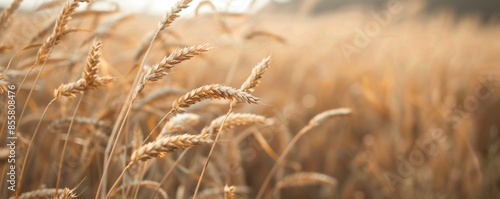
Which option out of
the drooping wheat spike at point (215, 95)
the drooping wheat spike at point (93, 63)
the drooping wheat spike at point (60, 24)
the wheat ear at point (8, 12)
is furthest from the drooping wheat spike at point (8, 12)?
the drooping wheat spike at point (215, 95)

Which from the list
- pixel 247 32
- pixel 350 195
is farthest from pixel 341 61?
pixel 247 32

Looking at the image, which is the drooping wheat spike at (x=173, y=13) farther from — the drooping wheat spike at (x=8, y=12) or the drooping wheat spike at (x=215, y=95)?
the drooping wheat spike at (x=8, y=12)

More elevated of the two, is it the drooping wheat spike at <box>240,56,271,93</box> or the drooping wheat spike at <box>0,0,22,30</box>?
the drooping wheat spike at <box>0,0,22,30</box>

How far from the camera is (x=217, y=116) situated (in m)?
1.50

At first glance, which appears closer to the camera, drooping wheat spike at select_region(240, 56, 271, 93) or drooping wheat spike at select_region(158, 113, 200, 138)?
drooping wheat spike at select_region(240, 56, 271, 93)

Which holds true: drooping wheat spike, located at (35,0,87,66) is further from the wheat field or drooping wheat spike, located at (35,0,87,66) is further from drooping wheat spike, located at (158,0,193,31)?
drooping wheat spike, located at (158,0,193,31)

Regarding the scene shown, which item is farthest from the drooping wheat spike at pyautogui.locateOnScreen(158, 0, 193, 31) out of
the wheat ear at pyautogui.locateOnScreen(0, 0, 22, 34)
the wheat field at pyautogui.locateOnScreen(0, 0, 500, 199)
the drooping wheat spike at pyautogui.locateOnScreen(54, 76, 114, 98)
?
the wheat ear at pyautogui.locateOnScreen(0, 0, 22, 34)

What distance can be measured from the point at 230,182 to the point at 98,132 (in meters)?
0.57

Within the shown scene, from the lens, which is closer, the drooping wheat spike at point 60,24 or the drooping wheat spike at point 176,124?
the drooping wheat spike at point 60,24

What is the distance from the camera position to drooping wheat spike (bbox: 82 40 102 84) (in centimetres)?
62

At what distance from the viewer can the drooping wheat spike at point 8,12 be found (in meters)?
0.78

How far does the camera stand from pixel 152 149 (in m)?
0.59

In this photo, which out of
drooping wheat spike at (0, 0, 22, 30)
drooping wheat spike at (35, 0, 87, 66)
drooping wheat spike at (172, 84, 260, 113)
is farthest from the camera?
drooping wheat spike at (0, 0, 22, 30)

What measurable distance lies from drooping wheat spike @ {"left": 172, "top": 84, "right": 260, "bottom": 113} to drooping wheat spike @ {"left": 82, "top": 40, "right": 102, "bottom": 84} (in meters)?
0.12
